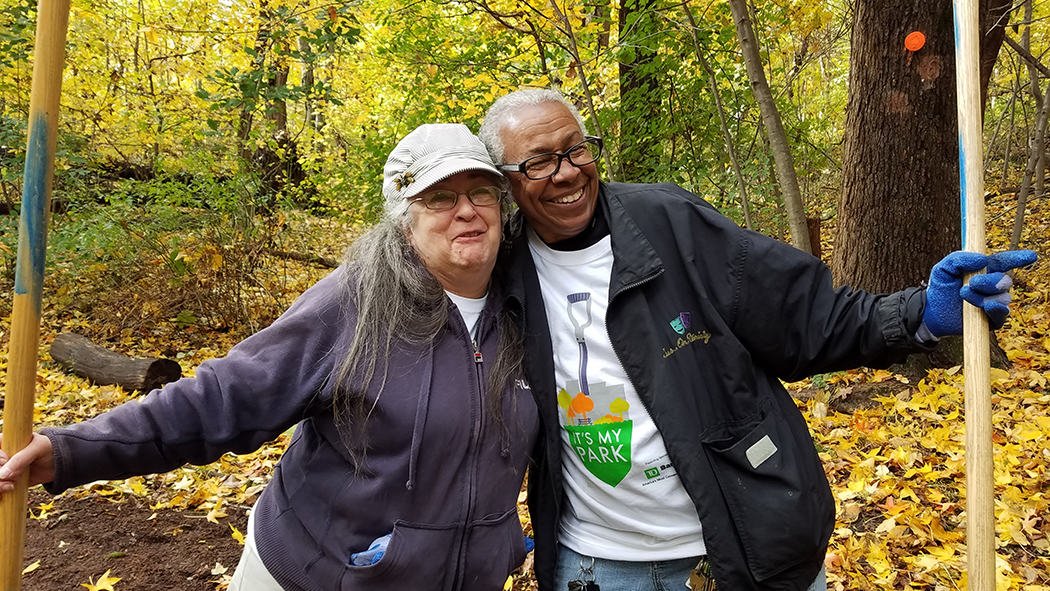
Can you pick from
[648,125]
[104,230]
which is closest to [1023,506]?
[648,125]

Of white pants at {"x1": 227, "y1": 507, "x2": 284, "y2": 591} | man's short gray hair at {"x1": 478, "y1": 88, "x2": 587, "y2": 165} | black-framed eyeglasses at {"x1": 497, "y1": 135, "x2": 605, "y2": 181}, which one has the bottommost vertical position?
white pants at {"x1": 227, "y1": 507, "x2": 284, "y2": 591}

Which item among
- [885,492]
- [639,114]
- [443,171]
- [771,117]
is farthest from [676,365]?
[639,114]

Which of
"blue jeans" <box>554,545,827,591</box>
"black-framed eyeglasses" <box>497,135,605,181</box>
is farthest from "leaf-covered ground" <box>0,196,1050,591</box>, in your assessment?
"black-framed eyeglasses" <box>497,135,605,181</box>

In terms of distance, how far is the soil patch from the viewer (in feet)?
12.0

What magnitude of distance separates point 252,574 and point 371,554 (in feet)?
1.25

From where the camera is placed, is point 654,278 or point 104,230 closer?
point 654,278

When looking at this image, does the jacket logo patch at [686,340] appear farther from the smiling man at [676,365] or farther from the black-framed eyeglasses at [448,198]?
the black-framed eyeglasses at [448,198]

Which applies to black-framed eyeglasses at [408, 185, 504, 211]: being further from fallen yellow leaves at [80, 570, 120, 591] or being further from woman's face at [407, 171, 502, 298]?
fallen yellow leaves at [80, 570, 120, 591]

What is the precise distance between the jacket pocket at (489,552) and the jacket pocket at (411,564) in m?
0.06

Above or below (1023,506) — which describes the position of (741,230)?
above

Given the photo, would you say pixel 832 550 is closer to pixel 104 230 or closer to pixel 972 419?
pixel 972 419

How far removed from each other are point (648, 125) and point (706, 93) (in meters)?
0.73

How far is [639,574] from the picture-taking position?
1808 mm

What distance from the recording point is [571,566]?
6.34 feet
